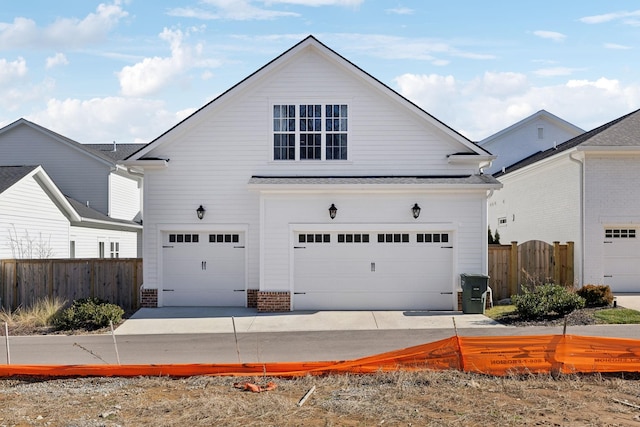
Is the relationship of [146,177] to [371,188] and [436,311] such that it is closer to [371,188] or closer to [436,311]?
[371,188]

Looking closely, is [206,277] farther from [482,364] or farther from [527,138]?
[527,138]

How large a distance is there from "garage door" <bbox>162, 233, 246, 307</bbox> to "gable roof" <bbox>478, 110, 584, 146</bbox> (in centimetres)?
1984

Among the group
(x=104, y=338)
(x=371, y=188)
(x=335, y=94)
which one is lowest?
(x=104, y=338)

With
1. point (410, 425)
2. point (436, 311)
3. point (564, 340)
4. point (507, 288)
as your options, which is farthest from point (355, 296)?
point (410, 425)

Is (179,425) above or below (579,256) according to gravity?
below

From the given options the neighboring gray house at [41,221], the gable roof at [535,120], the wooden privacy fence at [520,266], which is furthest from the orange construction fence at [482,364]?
the gable roof at [535,120]

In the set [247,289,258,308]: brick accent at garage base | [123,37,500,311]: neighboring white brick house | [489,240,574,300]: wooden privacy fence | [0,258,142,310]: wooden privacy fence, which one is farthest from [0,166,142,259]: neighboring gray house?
[489,240,574,300]: wooden privacy fence

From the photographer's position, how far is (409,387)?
9.91 m

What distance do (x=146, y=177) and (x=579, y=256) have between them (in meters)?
14.7

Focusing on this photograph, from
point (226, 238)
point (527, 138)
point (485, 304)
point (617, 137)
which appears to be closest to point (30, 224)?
point (226, 238)

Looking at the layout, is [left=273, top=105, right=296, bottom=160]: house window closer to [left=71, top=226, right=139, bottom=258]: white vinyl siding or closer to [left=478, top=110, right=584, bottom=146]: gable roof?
[left=71, top=226, right=139, bottom=258]: white vinyl siding

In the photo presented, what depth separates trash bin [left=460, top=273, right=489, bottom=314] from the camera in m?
18.6

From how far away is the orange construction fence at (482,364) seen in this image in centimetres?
1067

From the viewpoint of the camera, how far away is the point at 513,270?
21281mm
